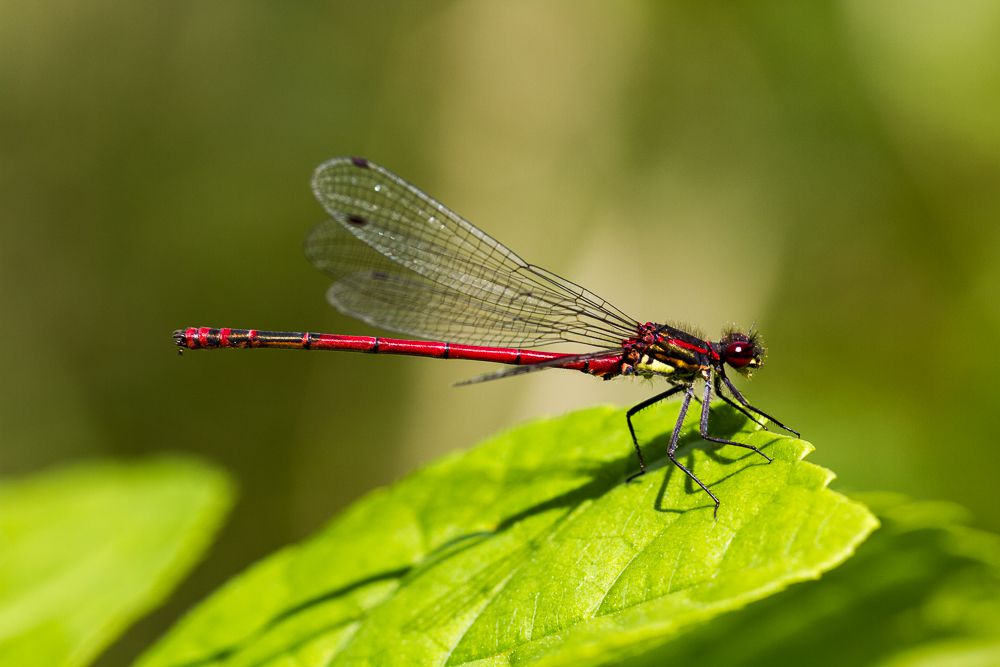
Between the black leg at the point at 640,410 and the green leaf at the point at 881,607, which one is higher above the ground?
the black leg at the point at 640,410

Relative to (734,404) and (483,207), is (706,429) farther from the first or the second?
(483,207)

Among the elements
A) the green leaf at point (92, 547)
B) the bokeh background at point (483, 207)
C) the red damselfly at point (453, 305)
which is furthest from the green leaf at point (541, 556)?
Result: the bokeh background at point (483, 207)

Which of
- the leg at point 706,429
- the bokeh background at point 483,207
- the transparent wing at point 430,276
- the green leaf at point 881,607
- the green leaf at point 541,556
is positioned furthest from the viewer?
the bokeh background at point 483,207

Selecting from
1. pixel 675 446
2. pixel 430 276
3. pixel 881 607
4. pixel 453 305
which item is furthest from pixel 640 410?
pixel 430 276

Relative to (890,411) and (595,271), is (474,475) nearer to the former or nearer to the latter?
(890,411)

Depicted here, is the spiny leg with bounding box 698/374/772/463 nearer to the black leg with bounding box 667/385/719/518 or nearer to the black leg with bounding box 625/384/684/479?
the black leg with bounding box 667/385/719/518

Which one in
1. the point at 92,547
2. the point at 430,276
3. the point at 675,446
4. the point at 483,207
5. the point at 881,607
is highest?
the point at 483,207

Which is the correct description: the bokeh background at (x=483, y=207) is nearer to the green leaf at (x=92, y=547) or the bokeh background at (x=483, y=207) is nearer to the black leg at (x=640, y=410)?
the black leg at (x=640, y=410)

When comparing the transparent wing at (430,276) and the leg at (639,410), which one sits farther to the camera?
the transparent wing at (430,276)
